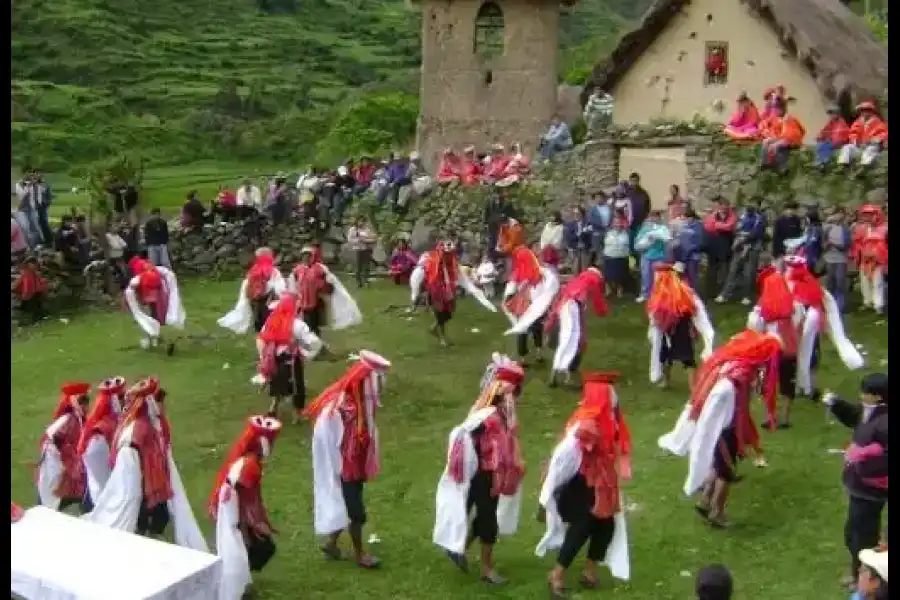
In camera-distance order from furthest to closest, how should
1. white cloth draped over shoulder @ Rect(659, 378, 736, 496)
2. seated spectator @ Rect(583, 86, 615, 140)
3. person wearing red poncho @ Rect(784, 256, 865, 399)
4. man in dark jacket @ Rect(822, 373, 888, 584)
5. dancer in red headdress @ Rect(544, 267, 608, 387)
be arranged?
seated spectator @ Rect(583, 86, 615, 140) < dancer in red headdress @ Rect(544, 267, 608, 387) < person wearing red poncho @ Rect(784, 256, 865, 399) < white cloth draped over shoulder @ Rect(659, 378, 736, 496) < man in dark jacket @ Rect(822, 373, 888, 584)

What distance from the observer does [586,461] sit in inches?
367

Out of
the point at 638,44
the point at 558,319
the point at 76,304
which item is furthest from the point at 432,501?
the point at 638,44

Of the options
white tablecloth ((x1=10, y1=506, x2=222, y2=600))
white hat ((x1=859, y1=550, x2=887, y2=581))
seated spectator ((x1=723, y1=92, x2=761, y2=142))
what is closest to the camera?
white hat ((x1=859, y1=550, x2=887, y2=581))

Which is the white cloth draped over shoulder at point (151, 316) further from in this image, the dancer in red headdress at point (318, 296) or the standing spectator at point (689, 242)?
the standing spectator at point (689, 242)

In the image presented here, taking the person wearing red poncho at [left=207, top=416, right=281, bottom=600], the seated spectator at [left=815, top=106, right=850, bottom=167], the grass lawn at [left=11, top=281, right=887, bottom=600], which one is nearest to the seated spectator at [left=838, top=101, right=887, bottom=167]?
the seated spectator at [left=815, top=106, right=850, bottom=167]

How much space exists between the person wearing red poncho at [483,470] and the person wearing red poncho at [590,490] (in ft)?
1.25

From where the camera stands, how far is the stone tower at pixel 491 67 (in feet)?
83.9

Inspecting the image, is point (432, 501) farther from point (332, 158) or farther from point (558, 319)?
point (332, 158)

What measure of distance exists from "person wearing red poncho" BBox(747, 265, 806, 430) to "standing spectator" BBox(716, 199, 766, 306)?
4672 mm

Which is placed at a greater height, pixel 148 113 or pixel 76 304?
pixel 148 113

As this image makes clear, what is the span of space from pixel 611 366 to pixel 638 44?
29.2 feet

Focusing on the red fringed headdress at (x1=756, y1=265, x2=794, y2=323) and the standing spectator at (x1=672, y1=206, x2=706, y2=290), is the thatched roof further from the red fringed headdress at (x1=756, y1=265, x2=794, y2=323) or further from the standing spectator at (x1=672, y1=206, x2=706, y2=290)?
the red fringed headdress at (x1=756, y1=265, x2=794, y2=323)

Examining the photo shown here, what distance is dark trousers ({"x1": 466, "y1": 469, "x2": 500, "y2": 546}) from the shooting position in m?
9.77

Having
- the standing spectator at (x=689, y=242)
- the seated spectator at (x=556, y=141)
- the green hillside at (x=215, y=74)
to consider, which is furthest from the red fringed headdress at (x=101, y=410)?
the green hillside at (x=215, y=74)
